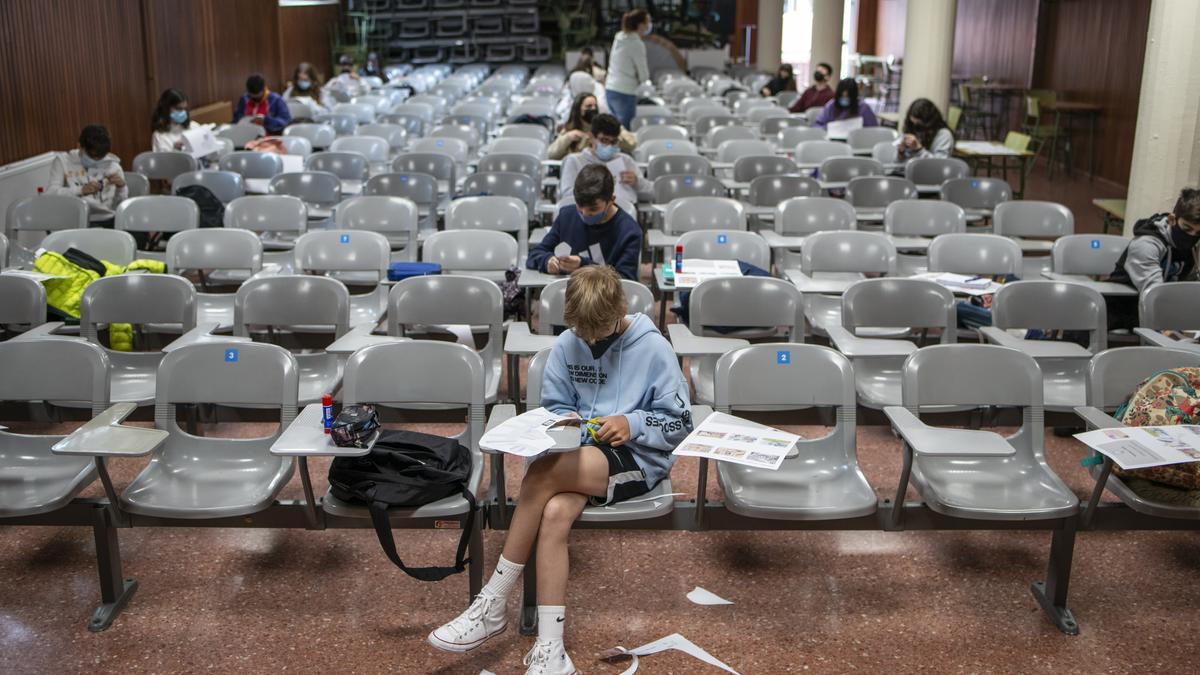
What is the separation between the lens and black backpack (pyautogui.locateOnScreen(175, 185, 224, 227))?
775cm

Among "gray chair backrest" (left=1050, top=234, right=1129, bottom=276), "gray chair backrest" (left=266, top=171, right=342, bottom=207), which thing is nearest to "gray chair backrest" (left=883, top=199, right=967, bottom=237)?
"gray chair backrest" (left=1050, top=234, right=1129, bottom=276)

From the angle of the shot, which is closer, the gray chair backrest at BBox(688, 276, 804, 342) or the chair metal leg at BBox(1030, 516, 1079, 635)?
the chair metal leg at BBox(1030, 516, 1079, 635)

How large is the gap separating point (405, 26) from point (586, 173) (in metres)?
19.6

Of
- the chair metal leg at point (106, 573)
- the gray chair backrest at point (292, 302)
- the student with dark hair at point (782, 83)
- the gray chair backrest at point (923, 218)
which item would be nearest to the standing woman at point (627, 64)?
the gray chair backrest at point (923, 218)

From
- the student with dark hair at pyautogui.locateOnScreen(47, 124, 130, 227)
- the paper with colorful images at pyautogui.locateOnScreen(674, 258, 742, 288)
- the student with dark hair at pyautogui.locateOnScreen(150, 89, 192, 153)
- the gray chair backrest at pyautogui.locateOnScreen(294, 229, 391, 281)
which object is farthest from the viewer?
the student with dark hair at pyautogui.locateOnScreen(150, 89, 192, 153)

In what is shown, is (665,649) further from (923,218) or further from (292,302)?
(923,218)

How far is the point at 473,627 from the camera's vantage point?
3469 mm

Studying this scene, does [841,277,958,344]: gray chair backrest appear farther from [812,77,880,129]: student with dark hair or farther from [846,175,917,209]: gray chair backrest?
[812,77,880,129]: student with dark hair

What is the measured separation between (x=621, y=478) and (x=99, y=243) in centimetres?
411

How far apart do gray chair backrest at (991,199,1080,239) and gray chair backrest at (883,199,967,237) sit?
0.96 ft

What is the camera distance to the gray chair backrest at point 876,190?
8141 mm

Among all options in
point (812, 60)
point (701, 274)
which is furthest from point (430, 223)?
point (812, 60)

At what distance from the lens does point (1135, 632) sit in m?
3.71

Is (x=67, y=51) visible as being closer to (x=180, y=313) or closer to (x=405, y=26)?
(x=180, y=313)
